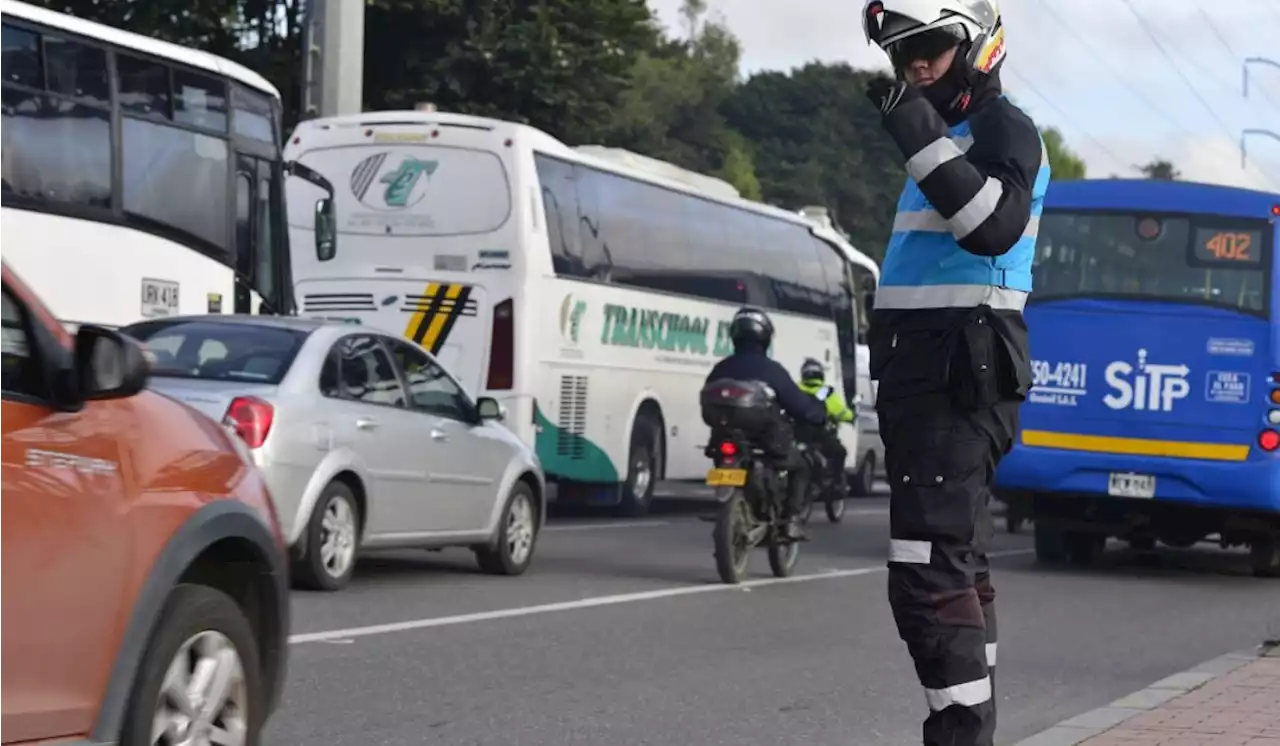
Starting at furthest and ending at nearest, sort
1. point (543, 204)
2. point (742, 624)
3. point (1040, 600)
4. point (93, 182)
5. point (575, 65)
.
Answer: point (575, 65)
point (543, 204)
point (93, 182)
point (1040, 600)
point (742, 624)

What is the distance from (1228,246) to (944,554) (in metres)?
11.7

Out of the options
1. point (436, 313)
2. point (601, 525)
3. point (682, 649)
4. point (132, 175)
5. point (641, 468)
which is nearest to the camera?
point (682, 649)

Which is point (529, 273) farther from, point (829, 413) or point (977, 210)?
point (977, 210)

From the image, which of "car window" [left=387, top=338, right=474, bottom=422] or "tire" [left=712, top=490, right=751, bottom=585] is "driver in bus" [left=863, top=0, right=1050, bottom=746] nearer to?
"car window" [left=387, top=338, right=474, bottom=422]

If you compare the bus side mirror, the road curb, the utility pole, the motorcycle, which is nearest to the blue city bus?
the motorcycle

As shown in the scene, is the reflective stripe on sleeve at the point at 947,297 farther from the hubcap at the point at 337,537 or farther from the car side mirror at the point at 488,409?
the car side mirror at the point at 488,409

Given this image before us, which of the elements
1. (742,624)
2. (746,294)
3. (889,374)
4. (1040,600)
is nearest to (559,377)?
(746,294)

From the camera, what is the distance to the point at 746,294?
26719 mm

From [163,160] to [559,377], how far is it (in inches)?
248

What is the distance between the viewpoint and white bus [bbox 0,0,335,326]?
14258 millimetres

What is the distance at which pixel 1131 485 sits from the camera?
626 inches

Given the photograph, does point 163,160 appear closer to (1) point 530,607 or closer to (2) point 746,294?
(1) point 530,607

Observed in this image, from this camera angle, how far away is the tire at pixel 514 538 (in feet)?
47.2

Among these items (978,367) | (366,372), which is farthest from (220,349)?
(978,367)
